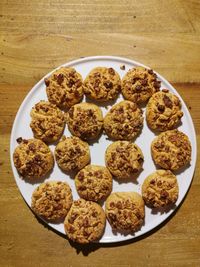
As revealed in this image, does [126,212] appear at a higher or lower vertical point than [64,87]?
lower

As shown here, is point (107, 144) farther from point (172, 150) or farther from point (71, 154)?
point (172, 150)

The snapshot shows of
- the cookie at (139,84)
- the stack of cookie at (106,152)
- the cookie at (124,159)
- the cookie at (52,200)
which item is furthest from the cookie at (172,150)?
the cookie at (52,200)

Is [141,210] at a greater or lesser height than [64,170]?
lesser

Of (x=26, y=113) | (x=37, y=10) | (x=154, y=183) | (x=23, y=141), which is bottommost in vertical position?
(x=154, y=183)

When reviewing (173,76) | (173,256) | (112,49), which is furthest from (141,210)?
(112,49)

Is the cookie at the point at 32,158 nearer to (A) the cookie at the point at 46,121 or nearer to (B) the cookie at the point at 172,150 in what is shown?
(A) the cookie at the point at 46,121

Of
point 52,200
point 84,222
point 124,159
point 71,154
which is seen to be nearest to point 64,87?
point 71,154

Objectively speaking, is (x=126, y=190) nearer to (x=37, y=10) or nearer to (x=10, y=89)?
(x=10, y=89)
